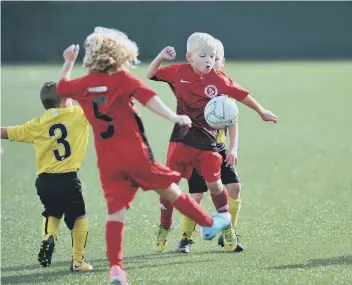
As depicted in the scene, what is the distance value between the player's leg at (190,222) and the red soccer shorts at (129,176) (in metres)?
1.47

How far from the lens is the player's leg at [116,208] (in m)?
6.41

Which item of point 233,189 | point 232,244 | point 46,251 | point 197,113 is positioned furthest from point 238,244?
point 46,251

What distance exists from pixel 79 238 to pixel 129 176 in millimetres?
1096

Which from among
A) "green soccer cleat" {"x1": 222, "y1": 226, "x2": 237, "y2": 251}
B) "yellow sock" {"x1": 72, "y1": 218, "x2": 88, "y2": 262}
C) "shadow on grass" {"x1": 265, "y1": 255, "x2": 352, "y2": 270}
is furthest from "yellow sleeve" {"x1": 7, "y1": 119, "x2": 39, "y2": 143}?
"shadow on grass" {"x1": 265, "y1": 255, "x2": 352, "y2": 270}

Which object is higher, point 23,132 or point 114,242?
point 23,132

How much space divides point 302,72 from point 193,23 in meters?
7.37

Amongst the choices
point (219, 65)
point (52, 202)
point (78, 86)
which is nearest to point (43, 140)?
point (52, 202)

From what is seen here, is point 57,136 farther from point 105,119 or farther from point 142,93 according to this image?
point 142,93

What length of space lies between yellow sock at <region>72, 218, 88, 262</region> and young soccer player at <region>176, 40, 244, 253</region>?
96 centimetres

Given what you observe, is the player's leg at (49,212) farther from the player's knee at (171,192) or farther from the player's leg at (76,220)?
the player's knee at (171,192)

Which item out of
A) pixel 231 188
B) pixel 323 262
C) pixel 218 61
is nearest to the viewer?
pixel 323 262

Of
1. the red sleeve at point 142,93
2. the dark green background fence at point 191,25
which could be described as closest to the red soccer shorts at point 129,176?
the red sleeve at point 142,93

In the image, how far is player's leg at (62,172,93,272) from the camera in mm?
7285

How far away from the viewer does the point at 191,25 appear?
3425cm
